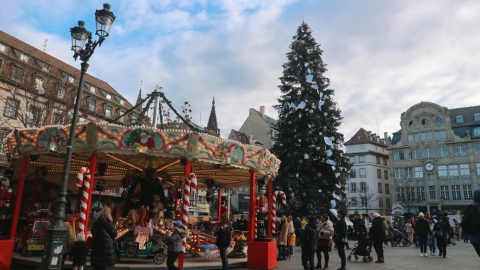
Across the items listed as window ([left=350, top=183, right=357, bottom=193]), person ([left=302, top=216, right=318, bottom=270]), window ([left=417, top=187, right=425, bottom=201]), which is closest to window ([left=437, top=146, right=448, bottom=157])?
window ([left=417, top=187, right=425, bottom=201])

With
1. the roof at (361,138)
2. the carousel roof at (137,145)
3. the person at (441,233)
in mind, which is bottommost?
the person at (441,233)

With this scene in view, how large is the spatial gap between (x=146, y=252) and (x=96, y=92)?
35668 millimetres

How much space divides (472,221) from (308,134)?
1543 centimetres

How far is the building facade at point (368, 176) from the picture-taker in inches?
2432

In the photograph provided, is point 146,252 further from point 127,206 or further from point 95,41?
point 95,41

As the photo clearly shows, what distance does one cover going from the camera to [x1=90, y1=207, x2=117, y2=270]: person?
743 cm

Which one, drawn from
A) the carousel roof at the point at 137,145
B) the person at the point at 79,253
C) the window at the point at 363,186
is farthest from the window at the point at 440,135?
the person at the point at 79,253

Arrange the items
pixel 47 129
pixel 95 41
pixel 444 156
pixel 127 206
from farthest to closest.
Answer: pixel 444 156 → pixel 127 206 → pixel 47 129 → pixel 95 41

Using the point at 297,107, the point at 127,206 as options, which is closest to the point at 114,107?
the point at 297,107

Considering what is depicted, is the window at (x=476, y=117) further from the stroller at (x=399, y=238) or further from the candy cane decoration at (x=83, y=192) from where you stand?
the candy cane decoration at (x=83, y=192)

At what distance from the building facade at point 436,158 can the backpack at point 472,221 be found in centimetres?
5117

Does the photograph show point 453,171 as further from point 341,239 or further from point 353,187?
point 341,239

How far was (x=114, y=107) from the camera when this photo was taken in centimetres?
4291

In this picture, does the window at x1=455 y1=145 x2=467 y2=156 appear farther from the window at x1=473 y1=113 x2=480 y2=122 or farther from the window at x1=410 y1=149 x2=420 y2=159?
the window at x1=473 y1=113 x2=480 y2=122
